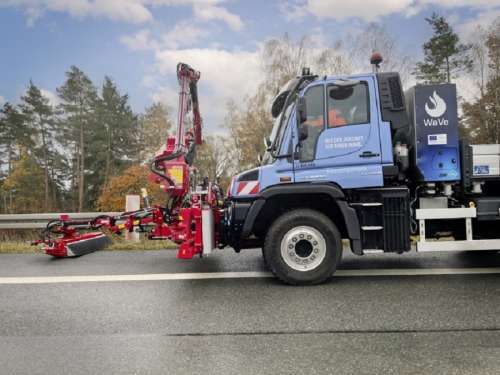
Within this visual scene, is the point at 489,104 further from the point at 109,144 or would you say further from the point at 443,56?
the point at 109,144

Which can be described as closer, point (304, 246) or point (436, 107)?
point (304, 246)

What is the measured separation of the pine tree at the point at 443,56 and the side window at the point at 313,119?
2731 cm

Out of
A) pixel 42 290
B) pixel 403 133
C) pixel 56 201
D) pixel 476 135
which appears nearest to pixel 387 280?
pixel 403 133

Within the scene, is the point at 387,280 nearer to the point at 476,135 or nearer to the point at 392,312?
the point at 392,312

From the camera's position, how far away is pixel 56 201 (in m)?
45.3

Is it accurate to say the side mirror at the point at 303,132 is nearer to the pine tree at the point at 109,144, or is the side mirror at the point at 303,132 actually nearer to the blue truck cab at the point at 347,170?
the blue truck cab at the point at 347,170

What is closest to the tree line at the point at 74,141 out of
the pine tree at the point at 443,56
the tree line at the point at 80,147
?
the tree line at the point at 80,147

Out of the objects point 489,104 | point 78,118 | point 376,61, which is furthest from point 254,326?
point 78,118

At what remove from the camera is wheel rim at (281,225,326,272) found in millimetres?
5656

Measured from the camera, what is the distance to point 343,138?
572 centimetres

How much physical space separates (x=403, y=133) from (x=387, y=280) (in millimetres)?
1967

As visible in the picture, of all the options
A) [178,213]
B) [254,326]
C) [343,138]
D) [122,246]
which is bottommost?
[254,326]

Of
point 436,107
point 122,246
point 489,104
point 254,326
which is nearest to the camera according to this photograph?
point 254,326

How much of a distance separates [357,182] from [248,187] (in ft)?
4.69
